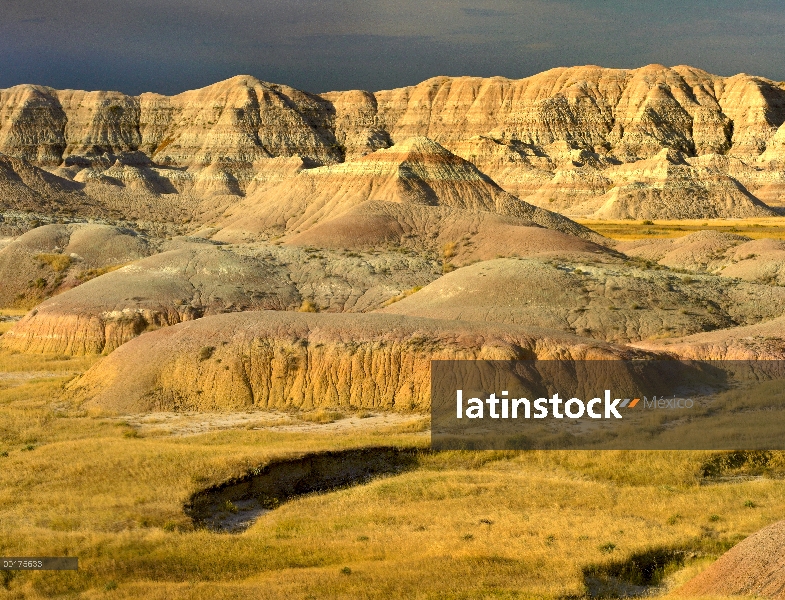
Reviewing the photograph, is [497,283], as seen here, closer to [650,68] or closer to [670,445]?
[670,445]

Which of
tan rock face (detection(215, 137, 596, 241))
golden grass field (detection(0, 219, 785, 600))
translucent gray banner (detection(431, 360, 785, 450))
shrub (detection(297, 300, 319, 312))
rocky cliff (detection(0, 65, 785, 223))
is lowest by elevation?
golden grass field (detection(0, 219, 785, 600))

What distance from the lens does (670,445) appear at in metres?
25.5

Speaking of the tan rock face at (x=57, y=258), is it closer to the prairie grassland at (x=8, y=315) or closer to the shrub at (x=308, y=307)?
the prairie grassland at (x=8, y=315)

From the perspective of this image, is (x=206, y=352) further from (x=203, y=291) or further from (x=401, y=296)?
(x=401, y=296)

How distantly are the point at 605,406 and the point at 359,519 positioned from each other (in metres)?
12.1

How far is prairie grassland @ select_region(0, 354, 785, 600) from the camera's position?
15.8 m

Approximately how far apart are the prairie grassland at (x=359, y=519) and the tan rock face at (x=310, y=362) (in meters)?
3.58

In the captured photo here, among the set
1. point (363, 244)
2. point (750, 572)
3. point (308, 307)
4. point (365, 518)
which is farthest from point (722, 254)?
point (750, 572)

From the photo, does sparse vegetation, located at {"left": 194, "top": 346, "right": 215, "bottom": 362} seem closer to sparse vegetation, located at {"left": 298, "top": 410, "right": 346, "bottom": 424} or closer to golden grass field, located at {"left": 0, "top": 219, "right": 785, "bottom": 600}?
sparse vegetation, located at {"left": 298, "top": 410, "right": 346, "bottom": 424}

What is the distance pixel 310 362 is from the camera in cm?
3241

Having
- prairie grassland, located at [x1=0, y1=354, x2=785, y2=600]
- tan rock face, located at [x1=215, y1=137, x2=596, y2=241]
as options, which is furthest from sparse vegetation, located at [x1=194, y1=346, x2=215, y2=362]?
tan rock face, located at [x1=215, y1=137, x2=596, y2=241]

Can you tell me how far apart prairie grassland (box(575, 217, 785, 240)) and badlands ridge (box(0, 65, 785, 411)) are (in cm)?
491

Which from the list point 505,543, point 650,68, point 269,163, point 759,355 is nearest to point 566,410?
point 759,355

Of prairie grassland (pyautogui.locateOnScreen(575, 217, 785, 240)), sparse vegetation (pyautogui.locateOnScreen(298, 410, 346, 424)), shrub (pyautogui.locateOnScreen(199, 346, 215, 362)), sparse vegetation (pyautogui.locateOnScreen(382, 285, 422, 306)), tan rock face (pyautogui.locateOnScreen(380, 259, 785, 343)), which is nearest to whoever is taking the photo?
sparse vegetation (pyautogui.locateOnScreen(298, 410, 346, 424))
